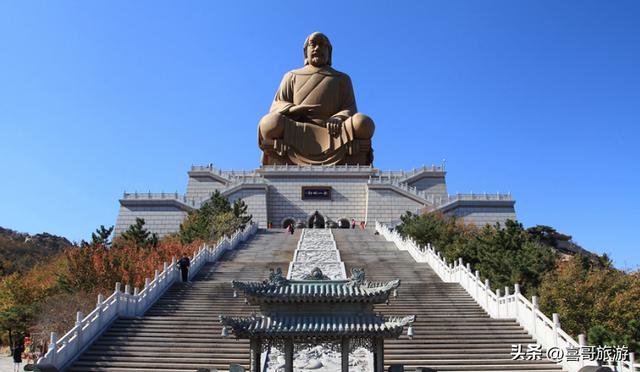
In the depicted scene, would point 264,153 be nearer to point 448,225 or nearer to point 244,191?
point 244,191

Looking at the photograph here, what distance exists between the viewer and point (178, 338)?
11.7 metres

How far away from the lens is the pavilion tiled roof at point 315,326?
8.00m

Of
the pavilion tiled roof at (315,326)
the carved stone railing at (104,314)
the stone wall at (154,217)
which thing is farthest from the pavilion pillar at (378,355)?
the stone wall at (154,217)

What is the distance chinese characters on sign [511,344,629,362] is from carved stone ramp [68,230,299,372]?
4.82m

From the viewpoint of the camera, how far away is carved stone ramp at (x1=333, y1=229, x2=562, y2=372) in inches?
419

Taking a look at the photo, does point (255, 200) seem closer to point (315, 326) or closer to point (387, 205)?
point (387, 205)

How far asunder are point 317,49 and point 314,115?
175 inches

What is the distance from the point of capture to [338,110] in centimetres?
3809

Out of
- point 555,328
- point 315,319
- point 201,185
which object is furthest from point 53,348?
point 201,185

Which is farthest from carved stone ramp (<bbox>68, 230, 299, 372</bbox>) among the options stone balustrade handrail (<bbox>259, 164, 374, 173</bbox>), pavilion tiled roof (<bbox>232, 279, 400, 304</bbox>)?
Answer: stone balustrade handrail (<bbox>259, 164, 374, 173</bbox>)

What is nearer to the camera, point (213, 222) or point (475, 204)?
point (213, 222)

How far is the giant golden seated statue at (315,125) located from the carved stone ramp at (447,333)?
19.2 meters

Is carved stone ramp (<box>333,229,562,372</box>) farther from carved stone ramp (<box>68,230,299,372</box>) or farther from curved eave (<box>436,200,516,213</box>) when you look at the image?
curved eave (<box>436,200,516,213</box>)

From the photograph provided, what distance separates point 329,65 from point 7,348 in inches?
1022
